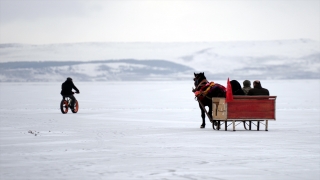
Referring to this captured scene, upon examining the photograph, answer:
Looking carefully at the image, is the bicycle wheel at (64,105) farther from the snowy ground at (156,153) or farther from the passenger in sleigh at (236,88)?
the passenger in sleigh at (236,88)

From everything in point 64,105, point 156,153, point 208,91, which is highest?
point 208,91

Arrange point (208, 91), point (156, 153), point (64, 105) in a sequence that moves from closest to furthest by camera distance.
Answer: point (156, 153) < point (208, 91) < point (64, 105)

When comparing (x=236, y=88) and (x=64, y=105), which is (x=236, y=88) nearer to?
(x=236, y=88)

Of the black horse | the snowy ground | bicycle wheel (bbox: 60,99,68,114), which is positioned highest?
the black horse

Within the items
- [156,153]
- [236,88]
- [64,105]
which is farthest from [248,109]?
[64,105]

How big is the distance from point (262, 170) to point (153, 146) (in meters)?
4.18

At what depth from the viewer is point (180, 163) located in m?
10.9

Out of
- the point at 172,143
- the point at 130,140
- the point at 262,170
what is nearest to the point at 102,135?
the point at 130,140

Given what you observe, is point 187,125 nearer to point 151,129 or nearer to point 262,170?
point 151,129

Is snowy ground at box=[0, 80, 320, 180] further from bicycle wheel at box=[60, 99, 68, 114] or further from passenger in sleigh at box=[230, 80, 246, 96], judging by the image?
bicycle wheel at box=[60, 99, 68, 114]

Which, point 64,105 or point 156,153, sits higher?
point 64,105

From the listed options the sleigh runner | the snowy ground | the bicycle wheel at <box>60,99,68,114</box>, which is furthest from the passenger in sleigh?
the bicycle wheel at <box>60,99,68,114</box>

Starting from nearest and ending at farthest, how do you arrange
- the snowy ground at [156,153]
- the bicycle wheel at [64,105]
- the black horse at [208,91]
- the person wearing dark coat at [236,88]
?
the snowy ground at [156,153] → the person wearing dark coat at [236,88] → the black horse at [208,91] → the bicycle wheel at [64,105]

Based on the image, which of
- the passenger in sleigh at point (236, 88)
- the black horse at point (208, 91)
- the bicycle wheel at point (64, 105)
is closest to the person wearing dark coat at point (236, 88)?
the passenger in sleigh at point (236, 88)
